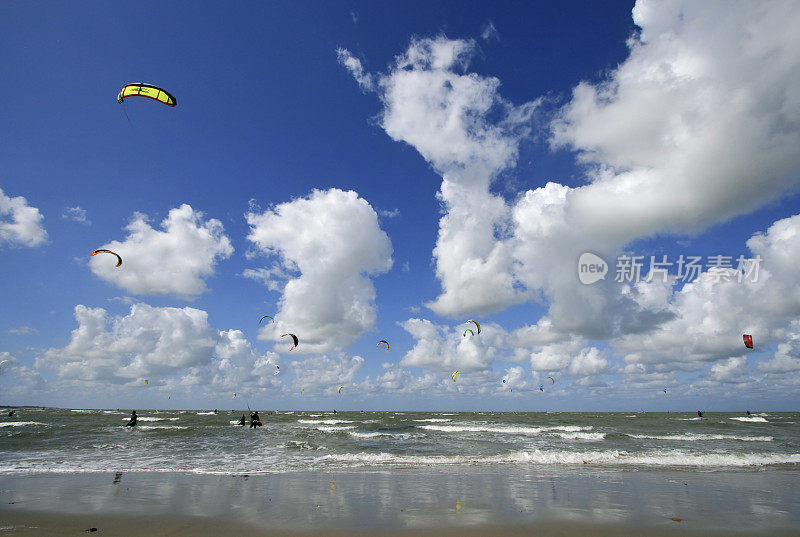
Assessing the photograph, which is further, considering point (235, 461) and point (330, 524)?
point (235, 461)

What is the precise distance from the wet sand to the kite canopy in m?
12.9

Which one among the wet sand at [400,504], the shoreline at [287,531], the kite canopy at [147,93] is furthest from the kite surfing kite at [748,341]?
the kite canopy at [147,93]

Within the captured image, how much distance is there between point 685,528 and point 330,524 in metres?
7.69

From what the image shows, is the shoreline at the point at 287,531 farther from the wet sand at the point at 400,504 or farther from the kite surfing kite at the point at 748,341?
the kite surfing kite at the point at 748,341

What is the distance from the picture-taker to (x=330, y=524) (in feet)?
28.9

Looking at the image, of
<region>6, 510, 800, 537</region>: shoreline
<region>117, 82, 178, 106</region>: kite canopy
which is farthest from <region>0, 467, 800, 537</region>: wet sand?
<region>117, 82, 178, 106</region>: kite canopy

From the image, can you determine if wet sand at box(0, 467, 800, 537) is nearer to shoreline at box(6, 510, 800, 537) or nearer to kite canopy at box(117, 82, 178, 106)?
shoreline at box(6, 510, 800, 537)

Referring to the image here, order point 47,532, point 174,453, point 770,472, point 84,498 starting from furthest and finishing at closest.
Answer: point 174,453 < point 770,472 < point 84,498 < point 47,532

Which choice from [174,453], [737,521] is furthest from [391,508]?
[174,453]

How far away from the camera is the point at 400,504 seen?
10.5 meters

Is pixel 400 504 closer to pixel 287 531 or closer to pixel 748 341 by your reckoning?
pixel 287 531

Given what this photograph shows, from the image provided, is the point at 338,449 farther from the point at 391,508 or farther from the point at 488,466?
the point at 391,508

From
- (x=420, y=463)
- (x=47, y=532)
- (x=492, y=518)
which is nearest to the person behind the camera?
(x=47, y=532)

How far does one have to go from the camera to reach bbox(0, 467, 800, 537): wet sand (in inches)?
342
